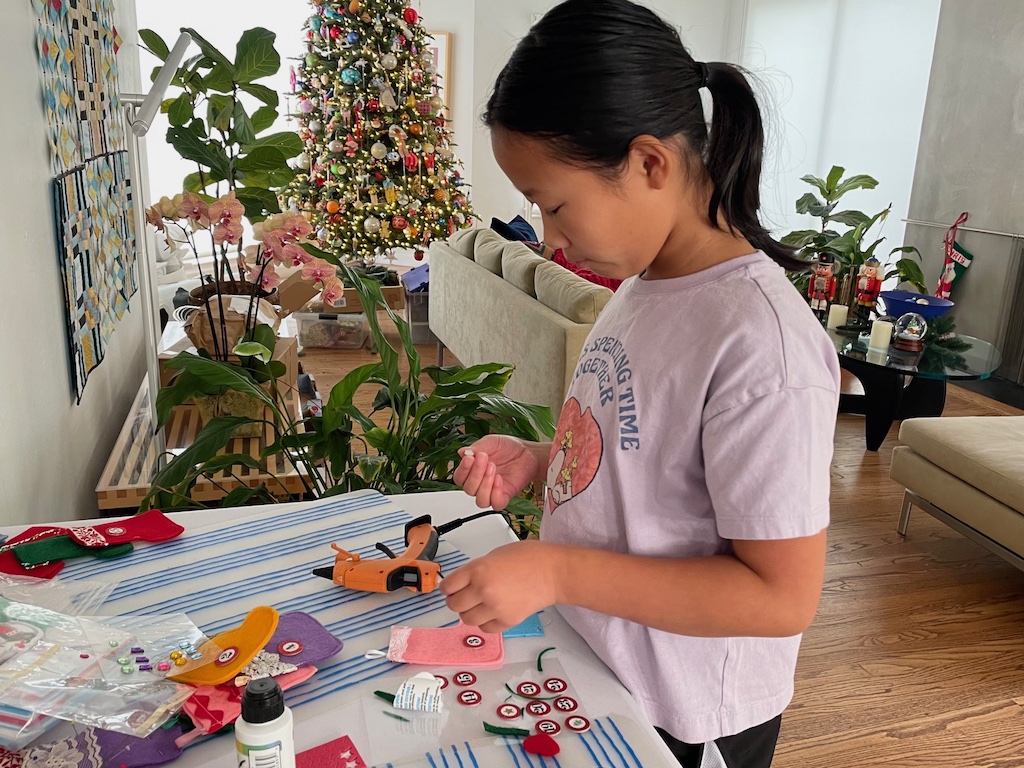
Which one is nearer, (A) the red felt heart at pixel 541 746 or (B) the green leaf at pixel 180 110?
(A) the red felt heart at pixel 541 746

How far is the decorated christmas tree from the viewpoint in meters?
4.89

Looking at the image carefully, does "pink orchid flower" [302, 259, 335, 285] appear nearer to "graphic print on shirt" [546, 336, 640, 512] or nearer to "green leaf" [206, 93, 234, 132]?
"green leaf" [206, 93, 234, 132]

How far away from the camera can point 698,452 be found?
2.34ft

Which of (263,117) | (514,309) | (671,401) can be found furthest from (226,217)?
(514,309)

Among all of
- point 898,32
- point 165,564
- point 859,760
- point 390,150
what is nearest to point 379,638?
point 165,564

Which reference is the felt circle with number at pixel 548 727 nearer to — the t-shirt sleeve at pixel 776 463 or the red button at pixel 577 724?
the red button at pixel 577 724

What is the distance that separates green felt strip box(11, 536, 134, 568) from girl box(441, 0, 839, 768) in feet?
1.51

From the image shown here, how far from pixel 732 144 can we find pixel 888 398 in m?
3.13

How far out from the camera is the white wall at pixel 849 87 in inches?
208

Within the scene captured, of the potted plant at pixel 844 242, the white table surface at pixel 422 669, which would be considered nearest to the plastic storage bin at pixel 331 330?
the potted plant at pixel 844 242

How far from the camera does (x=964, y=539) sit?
2840mm

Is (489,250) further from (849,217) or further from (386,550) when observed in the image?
(386,550)

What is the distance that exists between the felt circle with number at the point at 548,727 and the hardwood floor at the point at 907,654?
4.24 ft

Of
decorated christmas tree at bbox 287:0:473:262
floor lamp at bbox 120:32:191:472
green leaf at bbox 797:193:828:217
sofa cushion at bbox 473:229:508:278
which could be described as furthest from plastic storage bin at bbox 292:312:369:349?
floor lamp at bbox 120:32:191:472
